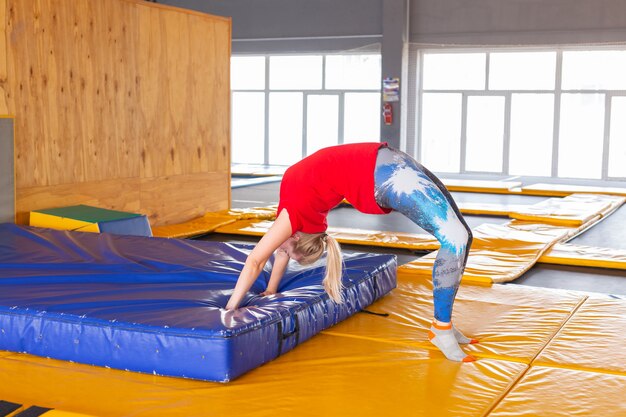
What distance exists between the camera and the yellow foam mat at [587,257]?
6.57 m

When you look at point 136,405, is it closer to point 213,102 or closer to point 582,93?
point 213,102

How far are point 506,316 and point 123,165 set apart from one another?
4.59 meters

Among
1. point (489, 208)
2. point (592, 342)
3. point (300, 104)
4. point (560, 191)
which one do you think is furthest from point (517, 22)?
point (592, 342)

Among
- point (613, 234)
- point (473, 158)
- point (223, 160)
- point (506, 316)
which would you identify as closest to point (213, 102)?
point (223, 160)

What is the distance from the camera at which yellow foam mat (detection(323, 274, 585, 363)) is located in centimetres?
392

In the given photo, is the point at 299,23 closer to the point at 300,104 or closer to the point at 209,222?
the point at 300,104

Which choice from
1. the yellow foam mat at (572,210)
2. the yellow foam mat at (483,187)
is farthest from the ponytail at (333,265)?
the yellow foam mat at (483,187)

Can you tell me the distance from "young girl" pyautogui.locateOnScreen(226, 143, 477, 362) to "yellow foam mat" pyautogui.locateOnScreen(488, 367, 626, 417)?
15.6 inches

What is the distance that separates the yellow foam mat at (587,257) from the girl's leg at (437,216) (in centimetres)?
327

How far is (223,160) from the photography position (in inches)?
371

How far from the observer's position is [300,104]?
64.2 ft

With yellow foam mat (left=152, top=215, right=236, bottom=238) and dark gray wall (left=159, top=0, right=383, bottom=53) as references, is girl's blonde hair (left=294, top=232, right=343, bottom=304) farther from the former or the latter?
dark gray wall (left=159, top=0, right=383, bottom=53)

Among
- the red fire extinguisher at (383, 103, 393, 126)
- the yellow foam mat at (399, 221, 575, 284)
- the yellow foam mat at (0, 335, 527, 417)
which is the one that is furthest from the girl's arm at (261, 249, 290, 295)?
the red fire extinguisher at (383, 103, 393, 126)

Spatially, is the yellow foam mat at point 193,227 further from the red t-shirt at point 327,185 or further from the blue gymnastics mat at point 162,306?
the red t-shirt at point 327,185
